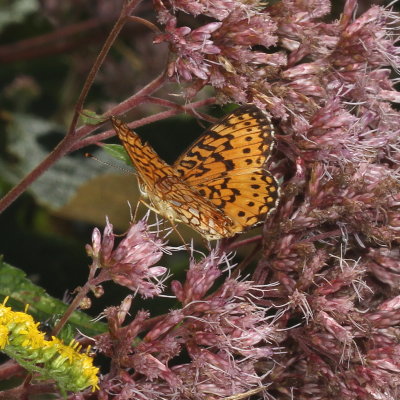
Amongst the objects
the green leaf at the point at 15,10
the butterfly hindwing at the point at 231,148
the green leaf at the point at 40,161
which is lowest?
the green leaf at the point at 40,161

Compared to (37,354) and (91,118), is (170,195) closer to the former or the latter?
(91,118)

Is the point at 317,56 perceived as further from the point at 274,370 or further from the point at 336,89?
the point at 274,370

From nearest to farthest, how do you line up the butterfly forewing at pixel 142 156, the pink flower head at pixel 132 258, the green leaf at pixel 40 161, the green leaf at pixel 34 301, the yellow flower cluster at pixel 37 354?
the yellow flower cluster at pixel 37 354 → the butterfly forewing at pixel 142 156 → the pink flower head at pixel 132 258 → the green leaf at pixel 34 301 → the green leaf at pixel 40 161

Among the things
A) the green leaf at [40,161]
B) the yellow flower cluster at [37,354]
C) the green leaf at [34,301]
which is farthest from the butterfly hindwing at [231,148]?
the green leaf at [40,161]

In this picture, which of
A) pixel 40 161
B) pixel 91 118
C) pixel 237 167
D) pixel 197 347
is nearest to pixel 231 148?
pixel 237 167

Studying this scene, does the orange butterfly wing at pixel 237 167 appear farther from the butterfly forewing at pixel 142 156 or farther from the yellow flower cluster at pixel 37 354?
the yellow flower cluster at pixel 37 354

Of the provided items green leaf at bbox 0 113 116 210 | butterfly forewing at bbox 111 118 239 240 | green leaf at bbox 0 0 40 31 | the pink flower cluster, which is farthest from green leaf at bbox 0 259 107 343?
green leaf at bbox 0 0 40 31

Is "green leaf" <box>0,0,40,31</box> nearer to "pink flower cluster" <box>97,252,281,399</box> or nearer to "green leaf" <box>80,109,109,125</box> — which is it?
"green leaf" <box>80,109,109,125</box>

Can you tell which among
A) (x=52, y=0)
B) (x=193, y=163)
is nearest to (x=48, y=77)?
(x=52, y=0)
